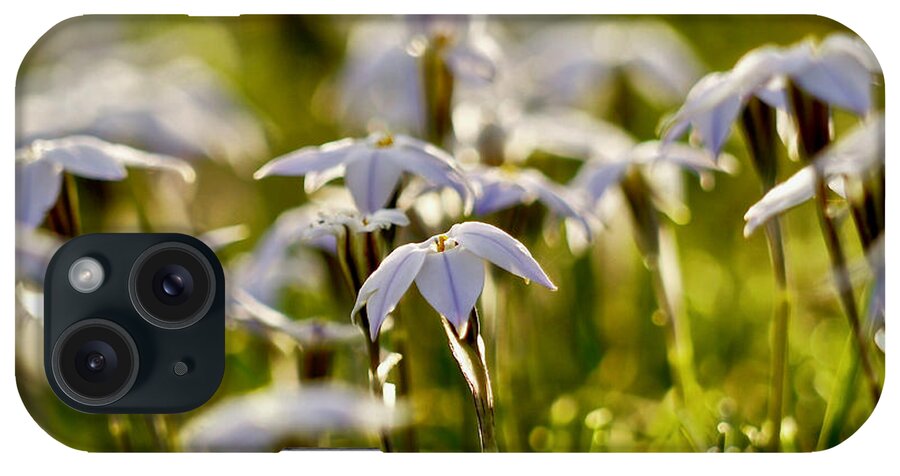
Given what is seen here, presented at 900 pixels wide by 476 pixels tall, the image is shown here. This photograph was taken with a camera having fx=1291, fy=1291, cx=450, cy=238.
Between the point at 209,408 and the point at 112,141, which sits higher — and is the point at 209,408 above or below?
below

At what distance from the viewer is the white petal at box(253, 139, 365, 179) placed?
1.08 metres

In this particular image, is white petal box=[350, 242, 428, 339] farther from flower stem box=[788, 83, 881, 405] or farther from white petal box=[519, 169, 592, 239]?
flower stem box=[788, 83, 881, 405]

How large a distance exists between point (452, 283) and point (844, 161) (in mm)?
346

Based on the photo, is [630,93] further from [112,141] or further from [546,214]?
[112,141]

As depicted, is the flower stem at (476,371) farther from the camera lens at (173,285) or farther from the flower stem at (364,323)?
the camera lens at (173,285)

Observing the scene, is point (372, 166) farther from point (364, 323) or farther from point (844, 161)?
point (844, 161)

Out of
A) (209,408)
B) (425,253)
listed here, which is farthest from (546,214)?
(209,408)

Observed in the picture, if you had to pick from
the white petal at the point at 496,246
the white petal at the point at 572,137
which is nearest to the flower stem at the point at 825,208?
the white petal at the point at 572,137

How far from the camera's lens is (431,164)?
1077 millimetres

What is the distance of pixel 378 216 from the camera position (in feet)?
3.49

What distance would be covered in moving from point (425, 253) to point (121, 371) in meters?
0.28

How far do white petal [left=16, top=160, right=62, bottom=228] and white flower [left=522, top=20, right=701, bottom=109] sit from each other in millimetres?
413

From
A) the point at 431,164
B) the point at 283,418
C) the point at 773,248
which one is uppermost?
the point at 431,164

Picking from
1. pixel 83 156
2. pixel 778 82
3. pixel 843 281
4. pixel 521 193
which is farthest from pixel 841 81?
pixel 83 156
